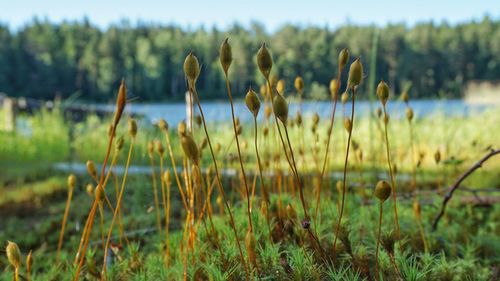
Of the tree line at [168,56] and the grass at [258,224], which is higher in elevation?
the tree line at [168,56]

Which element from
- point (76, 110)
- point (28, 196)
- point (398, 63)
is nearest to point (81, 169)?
point (28, 196)

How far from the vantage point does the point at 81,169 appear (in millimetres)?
4586

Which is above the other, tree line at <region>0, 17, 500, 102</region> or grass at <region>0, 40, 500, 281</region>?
tree line at <region>0, 17, 500, 102</region>

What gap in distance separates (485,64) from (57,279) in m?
72.9

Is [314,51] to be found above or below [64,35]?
below

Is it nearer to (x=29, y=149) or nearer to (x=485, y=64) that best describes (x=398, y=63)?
(x=485, y=64)

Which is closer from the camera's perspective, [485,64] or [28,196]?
[28,196]

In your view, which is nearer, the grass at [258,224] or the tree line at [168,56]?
the grass at [258,224]

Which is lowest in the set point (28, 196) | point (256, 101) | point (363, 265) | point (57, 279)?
point (28, 196)

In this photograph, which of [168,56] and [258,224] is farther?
[168,56]

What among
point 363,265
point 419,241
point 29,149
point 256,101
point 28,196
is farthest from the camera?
point 29,149

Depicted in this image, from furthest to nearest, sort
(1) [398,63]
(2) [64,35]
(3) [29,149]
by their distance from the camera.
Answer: (2) [64,35] → (1) [398,63] → (3) [29,149]

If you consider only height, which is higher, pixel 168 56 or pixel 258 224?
pixel 168 56

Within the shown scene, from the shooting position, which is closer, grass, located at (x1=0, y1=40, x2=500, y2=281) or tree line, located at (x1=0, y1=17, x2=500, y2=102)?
grass, located at (x1=0, y1=40, x2=500, y2=281)
